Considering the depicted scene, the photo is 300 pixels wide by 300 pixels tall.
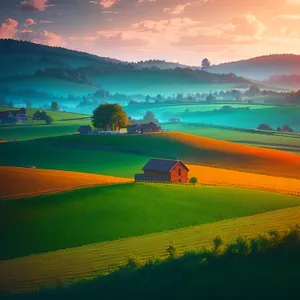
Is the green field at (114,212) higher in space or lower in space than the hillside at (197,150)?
lower

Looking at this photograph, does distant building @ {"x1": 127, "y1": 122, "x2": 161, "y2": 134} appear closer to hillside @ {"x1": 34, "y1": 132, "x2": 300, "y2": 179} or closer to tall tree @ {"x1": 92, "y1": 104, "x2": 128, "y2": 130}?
tall tree @ {"x1": 92, "y1": 104, "x2": 128, "y2": 130}

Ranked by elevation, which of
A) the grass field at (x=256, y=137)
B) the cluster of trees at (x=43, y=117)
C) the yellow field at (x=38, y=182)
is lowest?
the yellow field at (x=38, y=182)

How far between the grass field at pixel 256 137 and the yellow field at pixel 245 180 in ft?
62.3

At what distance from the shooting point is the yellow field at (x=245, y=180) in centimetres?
4769

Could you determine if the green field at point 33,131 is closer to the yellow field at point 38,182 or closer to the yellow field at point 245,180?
the yellow field at point 38,182

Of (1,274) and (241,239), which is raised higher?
(241,239)

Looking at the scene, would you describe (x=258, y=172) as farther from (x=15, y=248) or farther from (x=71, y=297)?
(x=71, y=297)

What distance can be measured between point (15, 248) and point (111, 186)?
41.1 ft

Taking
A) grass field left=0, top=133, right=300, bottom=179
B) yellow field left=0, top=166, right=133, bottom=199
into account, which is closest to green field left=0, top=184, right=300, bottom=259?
yellow field left=0, top=166, right=133, bottom=199

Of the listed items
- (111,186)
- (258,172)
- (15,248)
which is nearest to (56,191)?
(111,186)

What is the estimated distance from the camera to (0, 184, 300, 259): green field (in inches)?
1280

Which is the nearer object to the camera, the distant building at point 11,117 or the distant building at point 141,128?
the distant building at point 141,128

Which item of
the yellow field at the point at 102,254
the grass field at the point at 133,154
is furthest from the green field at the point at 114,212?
the grass field at the point at 133,154

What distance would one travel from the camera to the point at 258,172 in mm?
58875
